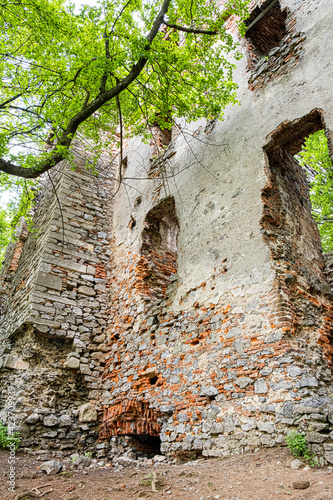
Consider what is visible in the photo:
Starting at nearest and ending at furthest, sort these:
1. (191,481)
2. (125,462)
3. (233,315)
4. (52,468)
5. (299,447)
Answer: (299,447) < (191,481) < (52,468) < (233,315) < (125,462)

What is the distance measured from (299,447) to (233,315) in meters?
1.68

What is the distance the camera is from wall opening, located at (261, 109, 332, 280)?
4656 mm

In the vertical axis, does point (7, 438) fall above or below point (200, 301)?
below

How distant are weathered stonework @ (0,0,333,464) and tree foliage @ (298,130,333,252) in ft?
13.8

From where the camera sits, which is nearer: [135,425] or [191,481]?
[191,481]

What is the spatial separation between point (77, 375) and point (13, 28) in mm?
6324

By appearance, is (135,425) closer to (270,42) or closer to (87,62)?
(87,62)

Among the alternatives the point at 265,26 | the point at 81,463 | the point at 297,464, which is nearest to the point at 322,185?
the point at 265,26

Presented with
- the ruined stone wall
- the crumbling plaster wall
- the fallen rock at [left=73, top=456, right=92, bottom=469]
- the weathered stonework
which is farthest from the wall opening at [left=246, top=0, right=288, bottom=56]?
the fallen rock at [left=73, top=456, right=92, bottom=469]

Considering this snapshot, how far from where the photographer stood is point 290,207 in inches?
206

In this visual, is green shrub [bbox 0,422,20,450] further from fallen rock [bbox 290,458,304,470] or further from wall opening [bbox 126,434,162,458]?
fallen rock [bbox 290,458,304,470]

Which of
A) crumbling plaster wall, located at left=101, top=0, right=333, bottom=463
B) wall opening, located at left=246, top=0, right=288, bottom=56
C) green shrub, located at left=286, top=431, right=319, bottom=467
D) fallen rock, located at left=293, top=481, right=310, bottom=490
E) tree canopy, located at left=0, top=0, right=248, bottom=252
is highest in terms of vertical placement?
wall opening, located at left=246, top=0, right=288, bottom=56

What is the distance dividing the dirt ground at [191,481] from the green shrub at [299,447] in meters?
0.08

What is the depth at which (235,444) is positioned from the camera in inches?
152
